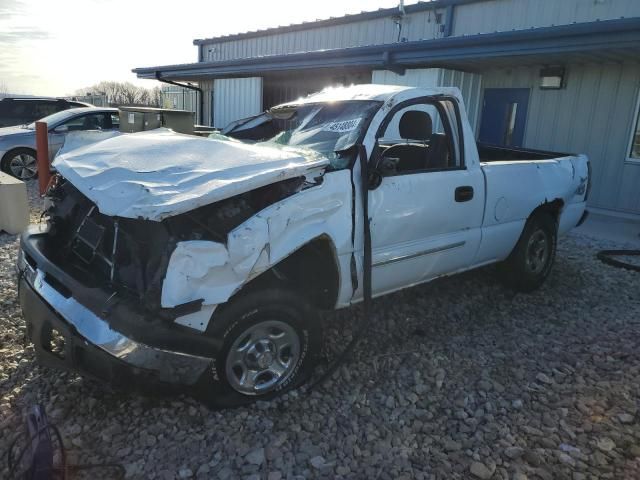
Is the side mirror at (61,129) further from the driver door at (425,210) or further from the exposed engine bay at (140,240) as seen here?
the driver door at (425,210)

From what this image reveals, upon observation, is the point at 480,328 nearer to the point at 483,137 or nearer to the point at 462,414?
the point at 462,414

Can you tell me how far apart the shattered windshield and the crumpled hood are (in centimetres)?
24

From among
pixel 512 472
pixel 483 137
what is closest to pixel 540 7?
pixel 483 137

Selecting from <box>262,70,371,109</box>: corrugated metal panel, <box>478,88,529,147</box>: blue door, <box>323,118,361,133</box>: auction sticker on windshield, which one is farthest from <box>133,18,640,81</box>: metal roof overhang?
→ <box>323,118,361,133</box>: auction sticker on windshield

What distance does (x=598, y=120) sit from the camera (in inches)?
346

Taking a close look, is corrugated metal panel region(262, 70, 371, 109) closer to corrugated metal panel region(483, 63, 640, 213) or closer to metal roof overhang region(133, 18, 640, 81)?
metal roof overhang region(133, 18, 640, 81)

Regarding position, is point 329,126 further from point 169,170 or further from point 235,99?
point 235,99

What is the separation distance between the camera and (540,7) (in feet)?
32.5

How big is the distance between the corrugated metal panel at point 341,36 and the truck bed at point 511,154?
6728 mm

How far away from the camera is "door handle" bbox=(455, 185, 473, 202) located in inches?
153

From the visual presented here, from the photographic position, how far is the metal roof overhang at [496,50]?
6992 mm

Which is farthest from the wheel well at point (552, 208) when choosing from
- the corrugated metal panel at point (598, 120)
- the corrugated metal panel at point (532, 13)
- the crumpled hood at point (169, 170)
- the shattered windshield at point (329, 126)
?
the corrugated metal panel at point (532, 13)

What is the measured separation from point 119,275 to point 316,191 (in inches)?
48.0

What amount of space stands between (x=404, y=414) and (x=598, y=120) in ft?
26.2
